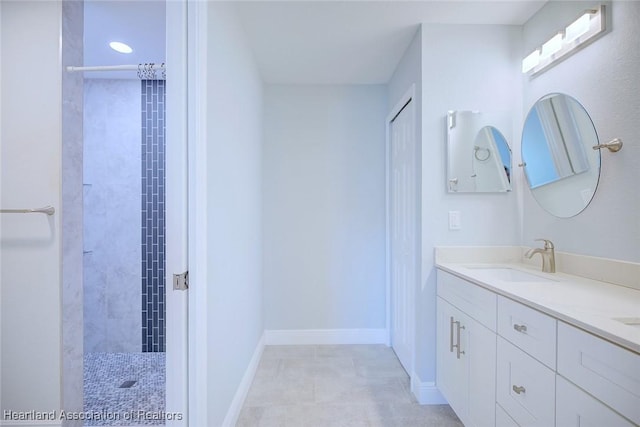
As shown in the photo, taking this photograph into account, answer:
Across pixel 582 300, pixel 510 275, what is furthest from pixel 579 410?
pixel 510 275

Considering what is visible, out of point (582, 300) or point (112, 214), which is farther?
point (112, 214)

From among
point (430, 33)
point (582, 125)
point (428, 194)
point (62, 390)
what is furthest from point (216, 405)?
point (430, 33)

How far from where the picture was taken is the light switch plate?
200 centimetres

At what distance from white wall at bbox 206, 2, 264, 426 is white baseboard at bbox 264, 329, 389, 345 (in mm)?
489

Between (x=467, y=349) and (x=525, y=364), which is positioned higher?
(x=525, y=364)

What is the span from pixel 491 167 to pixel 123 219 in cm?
301

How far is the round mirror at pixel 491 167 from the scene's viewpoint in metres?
2.00

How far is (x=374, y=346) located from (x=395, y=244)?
1049 mm

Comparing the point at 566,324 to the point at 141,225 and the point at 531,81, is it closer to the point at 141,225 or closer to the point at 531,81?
the point at 531,81

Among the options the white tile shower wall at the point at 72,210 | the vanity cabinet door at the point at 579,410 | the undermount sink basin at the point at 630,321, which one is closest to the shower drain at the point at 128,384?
the white tile shower wall at the point at 72,210

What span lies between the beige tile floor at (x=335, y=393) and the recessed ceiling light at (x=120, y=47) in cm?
270

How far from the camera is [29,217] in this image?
4.66ft

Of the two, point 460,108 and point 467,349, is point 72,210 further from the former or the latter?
point 460,108

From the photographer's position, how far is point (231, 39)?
1.75 meters
